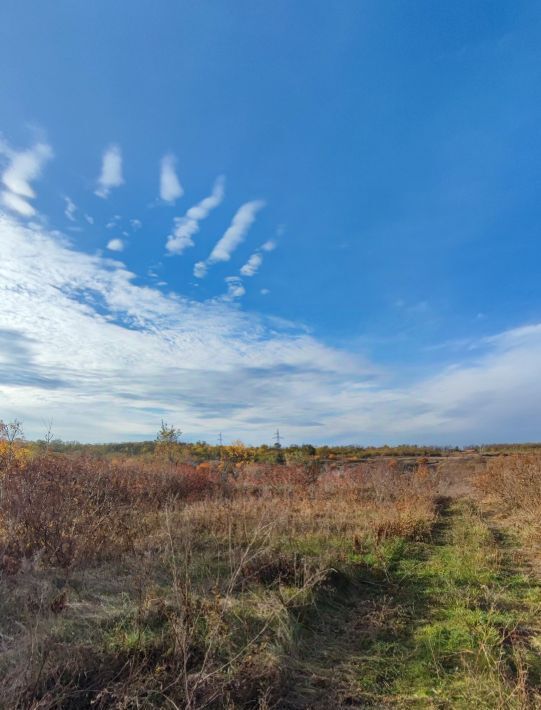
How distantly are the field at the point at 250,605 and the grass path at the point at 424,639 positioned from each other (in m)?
0.02

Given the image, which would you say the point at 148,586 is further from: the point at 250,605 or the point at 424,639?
the point at 424,639

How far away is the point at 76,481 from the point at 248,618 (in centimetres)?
545

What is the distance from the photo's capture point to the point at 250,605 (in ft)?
15.1

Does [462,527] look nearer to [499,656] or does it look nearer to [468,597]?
[468,597]

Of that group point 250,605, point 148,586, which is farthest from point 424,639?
point 148,586

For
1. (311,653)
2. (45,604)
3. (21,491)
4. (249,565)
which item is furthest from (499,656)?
(21,491)

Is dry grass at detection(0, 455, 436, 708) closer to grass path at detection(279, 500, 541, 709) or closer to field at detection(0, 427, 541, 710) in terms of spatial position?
field at detection(0, 427, 541, 710)

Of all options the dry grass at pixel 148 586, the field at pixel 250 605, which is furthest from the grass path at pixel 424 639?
the dry grass at pixel 148 586

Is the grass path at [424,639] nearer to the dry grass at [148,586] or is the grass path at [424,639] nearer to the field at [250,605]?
the field at [250,605]

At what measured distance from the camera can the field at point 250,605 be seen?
125 inches

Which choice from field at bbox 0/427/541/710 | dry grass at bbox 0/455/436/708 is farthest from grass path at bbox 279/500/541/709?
dry grass at bbox 0/455/436/708

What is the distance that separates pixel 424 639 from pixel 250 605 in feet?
5.67

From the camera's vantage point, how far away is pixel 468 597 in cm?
523

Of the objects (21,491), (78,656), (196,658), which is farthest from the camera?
(21,491)
